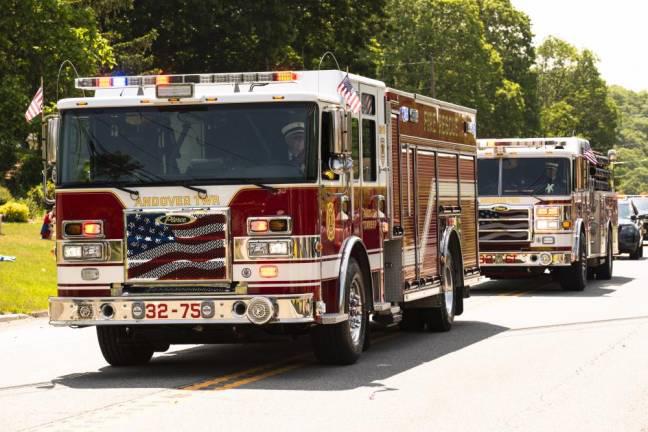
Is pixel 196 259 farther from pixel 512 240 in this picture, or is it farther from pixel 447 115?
pixel 512 240

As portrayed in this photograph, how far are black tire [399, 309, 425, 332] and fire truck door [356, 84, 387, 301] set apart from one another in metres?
2.95

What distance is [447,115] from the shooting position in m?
18.1

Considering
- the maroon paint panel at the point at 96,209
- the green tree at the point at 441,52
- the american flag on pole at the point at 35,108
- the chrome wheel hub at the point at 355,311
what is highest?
the green tree at the point at 441,52

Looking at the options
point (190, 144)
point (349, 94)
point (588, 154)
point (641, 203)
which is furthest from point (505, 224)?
point (641, 203)

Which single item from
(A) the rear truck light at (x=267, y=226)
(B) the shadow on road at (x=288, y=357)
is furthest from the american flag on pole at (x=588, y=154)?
(A) the rear truck light at (x=267, y=226)

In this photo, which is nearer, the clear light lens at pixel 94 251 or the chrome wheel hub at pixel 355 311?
the clear light lens at pixel 94 251

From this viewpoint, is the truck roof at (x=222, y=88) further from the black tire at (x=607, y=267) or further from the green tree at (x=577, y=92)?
the green tree at (x=577, y=92)

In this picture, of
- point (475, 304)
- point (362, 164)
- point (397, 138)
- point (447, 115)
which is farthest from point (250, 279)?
point (475, 304)

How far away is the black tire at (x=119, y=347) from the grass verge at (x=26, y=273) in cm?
742

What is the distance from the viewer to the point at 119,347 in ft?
45.6

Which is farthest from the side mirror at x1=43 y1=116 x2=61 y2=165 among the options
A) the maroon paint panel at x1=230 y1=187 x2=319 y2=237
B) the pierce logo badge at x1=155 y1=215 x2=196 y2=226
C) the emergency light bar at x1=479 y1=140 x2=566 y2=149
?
the emergency light bar at x1=479 y1=140 x2=566 y2=149

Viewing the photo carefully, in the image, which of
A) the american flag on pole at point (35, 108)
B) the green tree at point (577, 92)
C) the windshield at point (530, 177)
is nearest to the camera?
the windshield at point (530, 177)

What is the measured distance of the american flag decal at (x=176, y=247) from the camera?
12.8 metres

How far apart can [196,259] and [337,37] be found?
42934 mm
